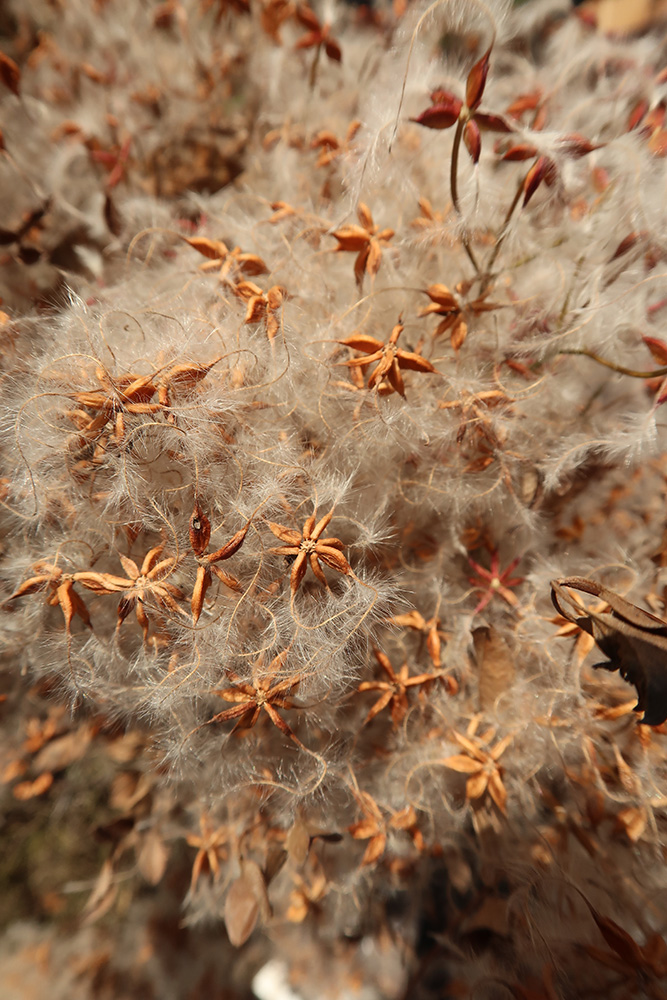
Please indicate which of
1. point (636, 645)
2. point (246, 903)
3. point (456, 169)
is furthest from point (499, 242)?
point (246, 903)

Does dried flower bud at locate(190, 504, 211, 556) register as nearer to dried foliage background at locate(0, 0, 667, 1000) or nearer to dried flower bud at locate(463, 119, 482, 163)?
dried foliage background at locate(0, 0, 667, 1000)

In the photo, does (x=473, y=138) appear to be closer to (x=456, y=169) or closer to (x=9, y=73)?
(x=456, y=169)

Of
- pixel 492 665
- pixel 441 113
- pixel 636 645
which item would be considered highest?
pixel 441 113

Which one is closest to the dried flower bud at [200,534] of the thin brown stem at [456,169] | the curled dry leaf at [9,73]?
the thin brown stem at [456,169]

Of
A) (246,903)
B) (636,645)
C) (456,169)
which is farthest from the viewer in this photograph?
(246,903)

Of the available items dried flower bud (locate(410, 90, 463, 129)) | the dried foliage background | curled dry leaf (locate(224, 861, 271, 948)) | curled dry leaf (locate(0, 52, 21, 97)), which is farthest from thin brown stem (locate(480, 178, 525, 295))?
curled dry leaf (locate(224, 861, 271, 948))

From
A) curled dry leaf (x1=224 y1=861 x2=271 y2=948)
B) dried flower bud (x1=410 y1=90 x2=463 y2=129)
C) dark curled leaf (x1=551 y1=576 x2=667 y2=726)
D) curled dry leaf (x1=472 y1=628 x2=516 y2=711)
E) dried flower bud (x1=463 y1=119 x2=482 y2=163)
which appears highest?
dried flower bud (x1=410 y1=90 x2=463 y2=129)

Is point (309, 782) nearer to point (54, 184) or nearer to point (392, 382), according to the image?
point (392, 382)
